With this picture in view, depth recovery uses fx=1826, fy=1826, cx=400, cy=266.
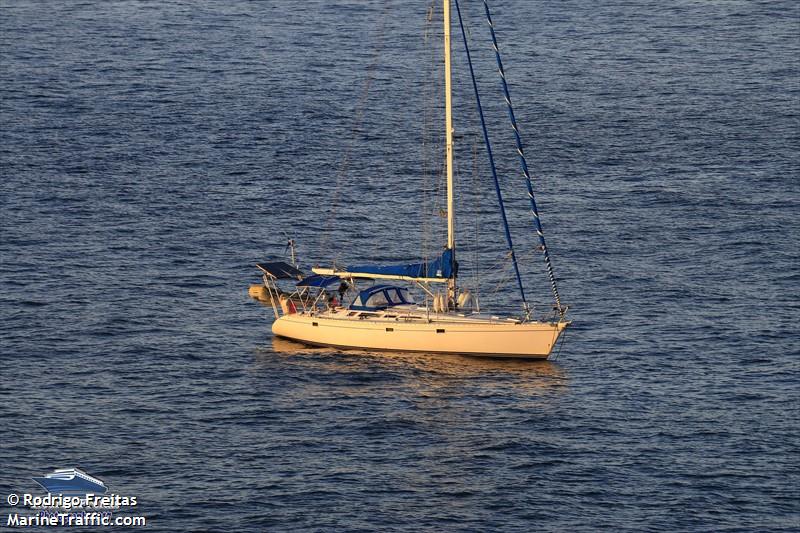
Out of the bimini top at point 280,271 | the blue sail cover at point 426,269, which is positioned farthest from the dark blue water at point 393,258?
the blue sail cover at point 426,269

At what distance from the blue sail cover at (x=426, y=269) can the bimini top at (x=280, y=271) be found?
5059mm

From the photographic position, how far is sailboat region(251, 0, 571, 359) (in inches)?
4461

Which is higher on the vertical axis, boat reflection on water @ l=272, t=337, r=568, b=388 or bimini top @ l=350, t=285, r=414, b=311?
bimini top @ l=350, t=285, r=414, b=311

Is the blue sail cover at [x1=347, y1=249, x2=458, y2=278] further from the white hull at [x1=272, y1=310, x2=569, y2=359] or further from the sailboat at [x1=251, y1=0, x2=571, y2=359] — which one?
the white hull at [x1=272, y1=310, x2=569, y2=359]

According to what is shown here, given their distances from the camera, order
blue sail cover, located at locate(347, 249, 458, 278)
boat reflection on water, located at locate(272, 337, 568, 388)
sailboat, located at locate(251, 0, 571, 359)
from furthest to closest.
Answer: blue sail cover, located at locate(347, 249, 458, 278)
sailboat, located at locate(251, 0, 571, 359)
boat reflection on water, located at locate(272, 337, 568, 388)

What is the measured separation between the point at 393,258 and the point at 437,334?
23.2 m

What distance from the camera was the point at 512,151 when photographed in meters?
169

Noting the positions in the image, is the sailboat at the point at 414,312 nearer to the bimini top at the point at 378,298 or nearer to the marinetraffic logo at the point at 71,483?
the bimini top at the point at 378,298

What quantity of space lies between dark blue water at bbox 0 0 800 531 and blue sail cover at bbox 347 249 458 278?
593 centimetres

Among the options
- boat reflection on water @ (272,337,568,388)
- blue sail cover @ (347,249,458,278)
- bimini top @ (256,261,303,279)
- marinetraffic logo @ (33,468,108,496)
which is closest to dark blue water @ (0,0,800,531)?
boat reflection on water @ (272,337,568,388)

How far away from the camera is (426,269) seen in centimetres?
11762

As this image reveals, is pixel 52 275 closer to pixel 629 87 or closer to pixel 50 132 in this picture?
pixel 50 132

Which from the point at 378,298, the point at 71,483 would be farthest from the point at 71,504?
the point at 378,298

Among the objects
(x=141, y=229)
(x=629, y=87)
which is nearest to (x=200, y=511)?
(x=141, y=229)
